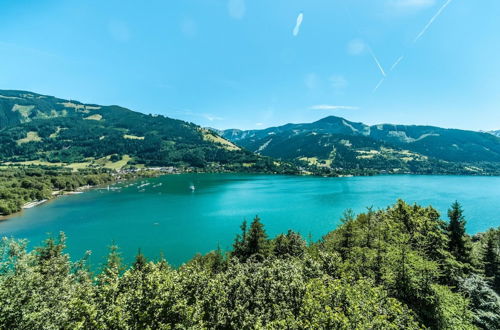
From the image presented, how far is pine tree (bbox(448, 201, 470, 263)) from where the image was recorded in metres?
31.1

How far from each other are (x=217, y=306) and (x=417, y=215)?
33209mm

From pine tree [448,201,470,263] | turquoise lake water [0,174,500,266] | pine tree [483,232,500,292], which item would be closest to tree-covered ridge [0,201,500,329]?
pine tree [448,201,470,263]

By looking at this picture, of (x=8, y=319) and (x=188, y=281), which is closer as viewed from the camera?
(x=8, y=319)

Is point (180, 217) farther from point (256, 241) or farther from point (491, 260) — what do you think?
point (491, 260)

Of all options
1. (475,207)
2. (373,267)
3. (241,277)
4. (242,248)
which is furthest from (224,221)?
(475,207)

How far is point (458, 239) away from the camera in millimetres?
31766

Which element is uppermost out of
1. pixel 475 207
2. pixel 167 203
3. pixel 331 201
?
pixel 475 207

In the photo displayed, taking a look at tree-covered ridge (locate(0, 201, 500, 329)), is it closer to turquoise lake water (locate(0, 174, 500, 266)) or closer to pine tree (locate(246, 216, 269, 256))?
pine tree (locate(246, 216, 269, 256))

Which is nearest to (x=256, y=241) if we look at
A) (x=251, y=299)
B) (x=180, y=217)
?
(x=251, y=299)

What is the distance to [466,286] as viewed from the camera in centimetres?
2091

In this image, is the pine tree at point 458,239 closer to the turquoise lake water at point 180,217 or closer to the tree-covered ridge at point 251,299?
the tree-covered ridge at point 251,299

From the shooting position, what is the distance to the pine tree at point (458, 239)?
3108 centimetres

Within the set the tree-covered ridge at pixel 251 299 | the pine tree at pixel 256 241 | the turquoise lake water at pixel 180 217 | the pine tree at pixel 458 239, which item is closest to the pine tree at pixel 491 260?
the pine tree at pixel 458 239

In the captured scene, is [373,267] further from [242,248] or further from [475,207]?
[475,207]
